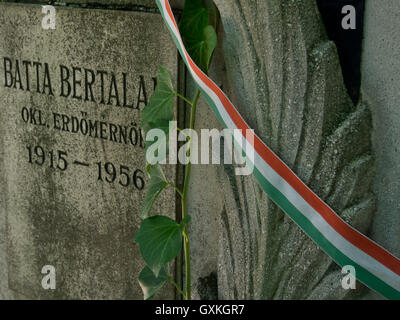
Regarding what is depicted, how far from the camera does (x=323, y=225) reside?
1744mm

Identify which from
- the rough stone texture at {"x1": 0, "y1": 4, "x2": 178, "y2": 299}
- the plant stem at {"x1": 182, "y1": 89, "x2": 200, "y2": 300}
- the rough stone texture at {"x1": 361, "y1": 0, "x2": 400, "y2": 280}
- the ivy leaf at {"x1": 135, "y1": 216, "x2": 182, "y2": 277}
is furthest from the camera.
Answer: the rough stone texture at {"x1": 0, "y1": 4, "x2": 178, "y2": 299}

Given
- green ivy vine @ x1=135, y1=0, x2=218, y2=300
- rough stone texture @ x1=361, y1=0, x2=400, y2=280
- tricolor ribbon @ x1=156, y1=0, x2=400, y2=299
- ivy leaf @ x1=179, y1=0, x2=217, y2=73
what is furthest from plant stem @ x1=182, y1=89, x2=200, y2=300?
rough stone texture @ x1=361, y1=0, x2=400, y2=280

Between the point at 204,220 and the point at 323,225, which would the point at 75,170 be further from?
the point at 323,225

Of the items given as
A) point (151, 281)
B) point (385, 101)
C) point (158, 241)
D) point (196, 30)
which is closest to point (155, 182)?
point (158, 241)

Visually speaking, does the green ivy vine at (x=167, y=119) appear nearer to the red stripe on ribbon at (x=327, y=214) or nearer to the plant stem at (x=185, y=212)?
the plant stem at (x=185, y=212)

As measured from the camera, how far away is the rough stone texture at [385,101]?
1.71m

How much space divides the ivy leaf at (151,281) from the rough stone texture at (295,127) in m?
0.33

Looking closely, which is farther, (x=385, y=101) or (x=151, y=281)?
(x=151, y=281)

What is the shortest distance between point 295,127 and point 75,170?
1.08 m

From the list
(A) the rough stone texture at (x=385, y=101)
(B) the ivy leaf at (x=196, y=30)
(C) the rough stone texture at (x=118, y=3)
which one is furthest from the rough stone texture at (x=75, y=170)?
(A) the rough stone texture at (x=385, y=101)

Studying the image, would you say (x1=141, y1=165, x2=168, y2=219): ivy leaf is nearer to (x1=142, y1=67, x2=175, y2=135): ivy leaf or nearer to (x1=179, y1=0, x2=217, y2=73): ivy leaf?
(x1=142, y1=67, x2=175, y2=135): ivy leaf

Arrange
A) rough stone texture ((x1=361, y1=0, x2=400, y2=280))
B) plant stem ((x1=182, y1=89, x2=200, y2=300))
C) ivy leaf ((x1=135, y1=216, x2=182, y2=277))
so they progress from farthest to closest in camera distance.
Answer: plant stem ((x1=182, y1=89, x2=200, y2=300)) < ivy leaf ((x1=135, y1=216, x2=182, y2=277)) < rough stone texture ((x1=361, y1=0, x2=400, y2=280))

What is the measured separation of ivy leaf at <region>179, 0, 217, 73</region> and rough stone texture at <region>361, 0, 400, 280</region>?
0.48m

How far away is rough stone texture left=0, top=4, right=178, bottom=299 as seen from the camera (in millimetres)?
2273
